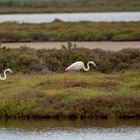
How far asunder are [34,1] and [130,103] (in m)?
106

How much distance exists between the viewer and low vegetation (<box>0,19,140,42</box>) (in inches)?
1898

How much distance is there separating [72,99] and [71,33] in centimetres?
2534

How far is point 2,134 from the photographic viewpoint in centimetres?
2277

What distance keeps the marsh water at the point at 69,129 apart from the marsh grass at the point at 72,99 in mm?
416

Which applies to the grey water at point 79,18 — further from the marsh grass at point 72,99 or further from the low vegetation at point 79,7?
the marsh grass at point 72,99

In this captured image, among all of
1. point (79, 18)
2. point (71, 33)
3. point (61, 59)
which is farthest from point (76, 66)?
point (79, 18)

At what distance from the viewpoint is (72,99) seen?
2486 centimetres

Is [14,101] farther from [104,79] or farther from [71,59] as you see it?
[71,59]

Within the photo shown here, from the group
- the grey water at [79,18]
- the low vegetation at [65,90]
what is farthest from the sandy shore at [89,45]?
the grey water at [79,18]

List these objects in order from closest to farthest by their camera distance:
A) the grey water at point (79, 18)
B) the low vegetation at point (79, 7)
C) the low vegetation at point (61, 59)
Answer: the low vegetation at point (61, 59)
the grey water at point (79, 18)
the low vegetation at point (79, 7)

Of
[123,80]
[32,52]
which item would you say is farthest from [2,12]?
[123,80]

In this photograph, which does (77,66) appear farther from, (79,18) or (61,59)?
(79,18)

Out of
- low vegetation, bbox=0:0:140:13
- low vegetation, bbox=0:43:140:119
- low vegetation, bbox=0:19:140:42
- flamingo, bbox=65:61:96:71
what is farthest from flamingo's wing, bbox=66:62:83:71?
low vegetation, bbox=0:0:140:13

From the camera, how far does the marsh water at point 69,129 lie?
22203 millimetres
